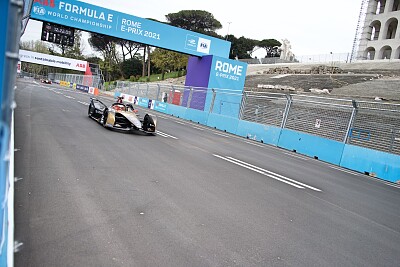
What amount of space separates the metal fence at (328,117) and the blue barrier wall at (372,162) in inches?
14.2

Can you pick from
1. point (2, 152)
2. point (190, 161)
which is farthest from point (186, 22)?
point (2, 152)

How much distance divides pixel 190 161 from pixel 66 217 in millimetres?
4246

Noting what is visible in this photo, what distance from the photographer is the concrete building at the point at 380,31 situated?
47.2 m

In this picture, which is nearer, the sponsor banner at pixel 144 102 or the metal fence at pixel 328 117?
the metal fence at pixel 328 117

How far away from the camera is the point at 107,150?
7.17m

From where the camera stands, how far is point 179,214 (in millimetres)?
3922

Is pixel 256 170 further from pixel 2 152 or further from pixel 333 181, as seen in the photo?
pixel 2 152

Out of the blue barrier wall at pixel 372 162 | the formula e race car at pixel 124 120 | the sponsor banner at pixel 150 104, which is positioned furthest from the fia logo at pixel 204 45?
the blue barrier wall at pixel 372 162

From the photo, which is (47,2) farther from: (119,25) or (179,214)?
(179,214)

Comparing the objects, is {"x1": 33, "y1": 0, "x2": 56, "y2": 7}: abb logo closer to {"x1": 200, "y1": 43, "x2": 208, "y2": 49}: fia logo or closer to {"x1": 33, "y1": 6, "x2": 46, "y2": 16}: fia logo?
{"x1": 33, "y1": 6, "x2": 46, "y2": 16}: fia logo

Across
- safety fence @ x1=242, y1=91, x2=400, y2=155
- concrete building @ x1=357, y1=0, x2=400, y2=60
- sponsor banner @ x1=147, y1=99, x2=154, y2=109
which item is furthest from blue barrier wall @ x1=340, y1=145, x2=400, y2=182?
concrete building @ x1=357, y1=0, x2=400, y2=60

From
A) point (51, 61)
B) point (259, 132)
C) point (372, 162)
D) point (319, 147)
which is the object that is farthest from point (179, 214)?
point (51, 61)

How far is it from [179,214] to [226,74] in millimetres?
22796

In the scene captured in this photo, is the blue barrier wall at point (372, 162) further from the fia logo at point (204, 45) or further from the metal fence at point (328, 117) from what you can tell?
the fia logo at point (204, 45)
